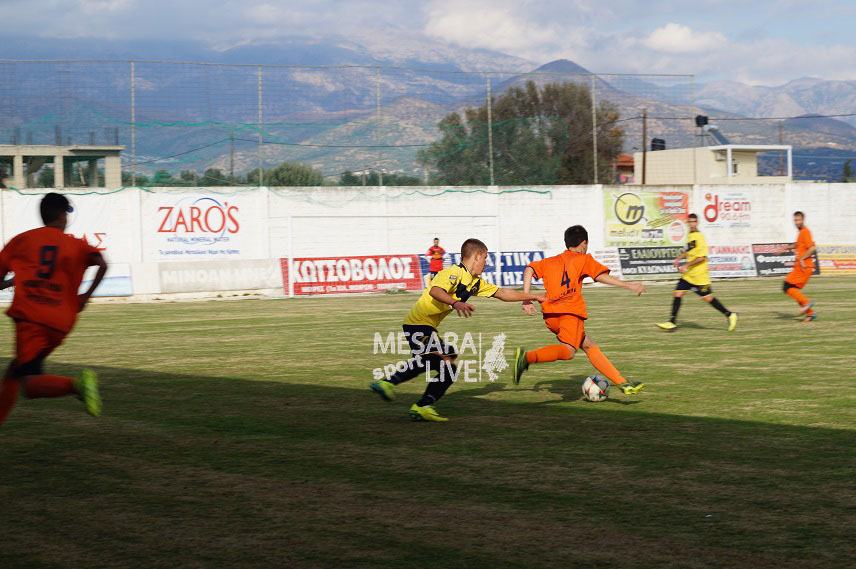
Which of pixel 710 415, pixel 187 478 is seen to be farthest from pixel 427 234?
pixel 187 478

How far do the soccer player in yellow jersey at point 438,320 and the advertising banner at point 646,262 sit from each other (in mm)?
27956

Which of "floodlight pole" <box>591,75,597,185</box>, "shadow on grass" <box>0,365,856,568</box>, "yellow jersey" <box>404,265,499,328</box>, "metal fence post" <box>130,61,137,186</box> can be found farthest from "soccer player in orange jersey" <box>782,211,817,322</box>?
"metal fence post" <box>130,61,137,186</box>

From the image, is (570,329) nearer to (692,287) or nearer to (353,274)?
(692,287)

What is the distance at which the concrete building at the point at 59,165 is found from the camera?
3108 cm

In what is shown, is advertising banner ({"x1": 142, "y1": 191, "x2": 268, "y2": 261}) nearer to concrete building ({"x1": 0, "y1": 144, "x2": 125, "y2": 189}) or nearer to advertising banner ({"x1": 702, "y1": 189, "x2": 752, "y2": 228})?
concrete building ({"x1": 0, "y1": 144, "x2": 125, "y2": 189})

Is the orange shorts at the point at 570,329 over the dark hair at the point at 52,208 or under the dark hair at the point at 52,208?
under

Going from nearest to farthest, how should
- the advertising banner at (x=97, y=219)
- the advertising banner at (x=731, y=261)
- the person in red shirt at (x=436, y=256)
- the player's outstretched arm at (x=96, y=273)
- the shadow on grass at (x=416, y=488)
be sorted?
the shadow on grass at (x=416, y=488) → the player's outstretched arm at (x=96, y=273) → the advertising banner at (x=97, y=219) → the person in red shirt at (x=436, y=256) → the advertising banner at (x=731, y=261)

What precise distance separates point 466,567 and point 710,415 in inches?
204

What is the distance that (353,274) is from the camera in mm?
33438

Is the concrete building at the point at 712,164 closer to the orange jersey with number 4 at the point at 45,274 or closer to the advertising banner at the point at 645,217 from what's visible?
the advertising banner at the point at 645,217

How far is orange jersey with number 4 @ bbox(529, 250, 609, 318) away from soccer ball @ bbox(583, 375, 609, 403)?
2.41ft

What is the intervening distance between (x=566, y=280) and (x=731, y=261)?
29.3m

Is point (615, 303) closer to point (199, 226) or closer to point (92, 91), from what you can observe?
point (199, 226)

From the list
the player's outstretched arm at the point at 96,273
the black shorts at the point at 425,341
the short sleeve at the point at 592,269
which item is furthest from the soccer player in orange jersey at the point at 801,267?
the player's outstretched arm at the point at 96,273
